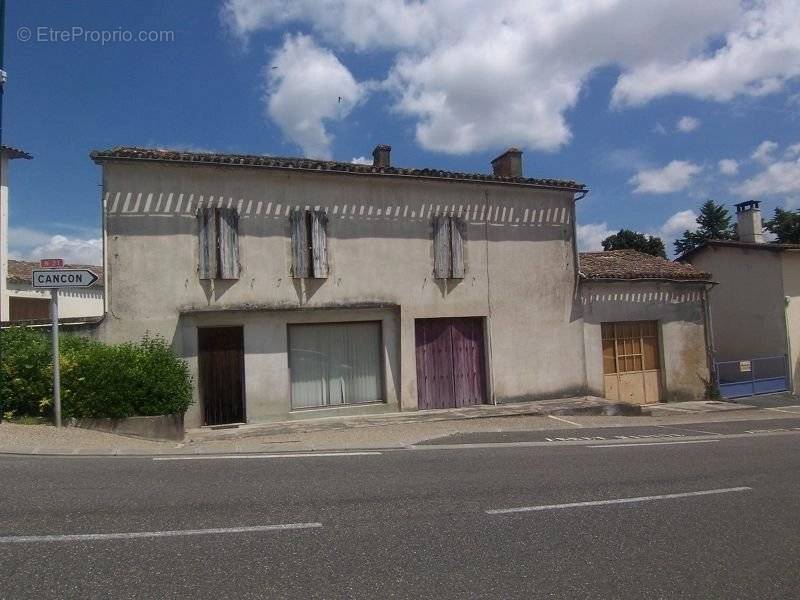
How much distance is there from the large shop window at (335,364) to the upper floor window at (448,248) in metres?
1.98

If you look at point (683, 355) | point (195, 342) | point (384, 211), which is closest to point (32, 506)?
point (195, 342)

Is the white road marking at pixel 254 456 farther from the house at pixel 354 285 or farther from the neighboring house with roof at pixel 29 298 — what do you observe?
the neighboring house with roof at pixel 29 298

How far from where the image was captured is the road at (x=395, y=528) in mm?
4016

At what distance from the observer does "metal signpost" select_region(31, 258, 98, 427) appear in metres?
9.73

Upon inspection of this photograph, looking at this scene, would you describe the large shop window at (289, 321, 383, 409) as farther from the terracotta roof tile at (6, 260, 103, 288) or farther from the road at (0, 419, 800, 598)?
the terracotta roof tile at (6, 260, 103, 288)

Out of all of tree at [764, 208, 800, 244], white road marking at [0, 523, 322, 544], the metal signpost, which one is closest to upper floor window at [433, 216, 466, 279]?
the metal signpost

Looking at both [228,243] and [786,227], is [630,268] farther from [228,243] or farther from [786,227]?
[786,227]

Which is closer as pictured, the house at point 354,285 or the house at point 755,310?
the house at point 354,285

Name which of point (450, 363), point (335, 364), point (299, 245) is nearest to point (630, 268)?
point (450, 363)

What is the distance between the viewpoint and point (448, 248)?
14211mm

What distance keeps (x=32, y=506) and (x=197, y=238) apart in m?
7.44

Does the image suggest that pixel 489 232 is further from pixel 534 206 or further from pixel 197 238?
pixel 197 238

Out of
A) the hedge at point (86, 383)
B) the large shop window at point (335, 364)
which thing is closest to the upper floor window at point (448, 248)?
the large shop window at point (335, 364)

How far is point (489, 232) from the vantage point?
1469 cm
